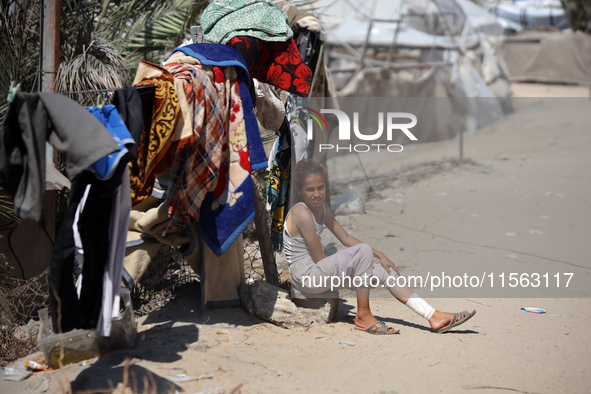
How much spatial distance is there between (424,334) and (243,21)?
2.17 metres

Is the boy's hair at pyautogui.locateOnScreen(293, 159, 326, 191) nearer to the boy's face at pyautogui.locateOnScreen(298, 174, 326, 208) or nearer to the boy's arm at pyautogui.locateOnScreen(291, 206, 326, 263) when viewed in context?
the boy's face at pyautogui.locateOnScreen(298, 174, 326, 208)

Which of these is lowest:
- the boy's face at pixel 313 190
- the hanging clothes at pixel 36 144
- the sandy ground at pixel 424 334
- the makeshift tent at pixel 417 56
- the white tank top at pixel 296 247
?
the sandy ground at pixel 424 334

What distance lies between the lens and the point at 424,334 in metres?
3.38

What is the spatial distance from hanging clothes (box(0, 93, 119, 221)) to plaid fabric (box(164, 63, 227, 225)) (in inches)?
26.4

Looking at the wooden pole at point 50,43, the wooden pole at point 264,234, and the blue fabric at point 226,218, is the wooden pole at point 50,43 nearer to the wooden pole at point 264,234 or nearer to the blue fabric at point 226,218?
the blue fabric at point 226,218

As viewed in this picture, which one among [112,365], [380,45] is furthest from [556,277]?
[380,45]

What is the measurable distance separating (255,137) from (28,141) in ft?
4.13

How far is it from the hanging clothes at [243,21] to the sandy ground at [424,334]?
161 cm

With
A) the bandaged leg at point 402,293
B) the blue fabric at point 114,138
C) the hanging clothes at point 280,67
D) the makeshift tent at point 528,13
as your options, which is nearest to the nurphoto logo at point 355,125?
the hanging clothes at point 280,67

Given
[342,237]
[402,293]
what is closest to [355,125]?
[342,237]

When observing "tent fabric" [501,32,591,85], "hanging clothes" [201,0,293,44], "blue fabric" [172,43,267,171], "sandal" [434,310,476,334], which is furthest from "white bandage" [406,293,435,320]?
"tent fabric" [501,32,591,85]

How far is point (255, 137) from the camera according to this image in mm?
3131

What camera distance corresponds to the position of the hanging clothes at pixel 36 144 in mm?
2170

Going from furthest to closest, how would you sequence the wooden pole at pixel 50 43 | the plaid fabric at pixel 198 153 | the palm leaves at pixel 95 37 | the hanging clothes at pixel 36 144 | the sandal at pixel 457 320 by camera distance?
the palm leaves at pixel 95 37 < the sandal at pixel 457 320 < the wooden pole at pixel 50 43 < the plaid fabric at pixel 198 153 < the hanging clothes at pixel 36 144
